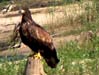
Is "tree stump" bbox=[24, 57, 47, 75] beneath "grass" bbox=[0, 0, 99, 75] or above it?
above

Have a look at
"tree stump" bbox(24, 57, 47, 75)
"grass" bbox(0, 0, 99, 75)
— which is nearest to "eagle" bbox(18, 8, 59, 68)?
"tree stump" bbox(24, 57, 47, 75)

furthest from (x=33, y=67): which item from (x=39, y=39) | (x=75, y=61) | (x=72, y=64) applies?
(x=75, y=61)

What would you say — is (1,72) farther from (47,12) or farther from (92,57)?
(47,12)

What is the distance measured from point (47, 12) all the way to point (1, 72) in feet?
19.4

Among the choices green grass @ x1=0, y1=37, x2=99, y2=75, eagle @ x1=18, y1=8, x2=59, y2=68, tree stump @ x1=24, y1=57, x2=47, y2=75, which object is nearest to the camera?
tree stump @ x1=24, y1=57, x2=47, y2=75

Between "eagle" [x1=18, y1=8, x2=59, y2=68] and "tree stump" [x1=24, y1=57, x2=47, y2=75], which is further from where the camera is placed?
"eagle" [x1=18, y1=8, x2=59, y2=68]

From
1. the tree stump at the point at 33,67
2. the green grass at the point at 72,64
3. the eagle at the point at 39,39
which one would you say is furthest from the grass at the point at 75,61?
the tree stump at the point at 33,67

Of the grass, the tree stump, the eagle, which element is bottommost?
the grass

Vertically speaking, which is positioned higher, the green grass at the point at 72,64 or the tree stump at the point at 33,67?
the tree stump at the point at 33,67

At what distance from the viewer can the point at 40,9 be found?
15.3 meters

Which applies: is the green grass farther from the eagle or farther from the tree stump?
the tree stump

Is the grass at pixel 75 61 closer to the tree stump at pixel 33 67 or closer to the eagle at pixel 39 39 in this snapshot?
the eagle at pixel 39 39

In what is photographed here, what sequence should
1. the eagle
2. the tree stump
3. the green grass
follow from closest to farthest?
the tree stump → the eagle → the green grass

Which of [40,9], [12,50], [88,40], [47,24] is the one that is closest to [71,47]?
[88,40]
